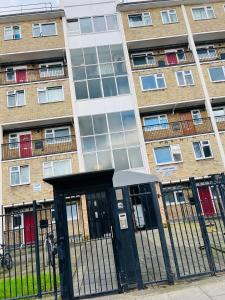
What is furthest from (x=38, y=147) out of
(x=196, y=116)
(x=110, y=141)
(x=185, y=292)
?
(x=185, y=292)

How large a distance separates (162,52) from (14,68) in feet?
44.1

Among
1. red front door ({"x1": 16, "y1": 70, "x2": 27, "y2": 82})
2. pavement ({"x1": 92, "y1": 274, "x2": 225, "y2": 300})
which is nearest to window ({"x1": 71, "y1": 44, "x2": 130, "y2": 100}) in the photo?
red front door ({"x1": 16, "y1": 70, "x2": 27, "y2": 82})

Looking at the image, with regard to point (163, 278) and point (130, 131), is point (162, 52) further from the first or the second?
point (163, 278)

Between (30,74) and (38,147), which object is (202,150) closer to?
(38,147)

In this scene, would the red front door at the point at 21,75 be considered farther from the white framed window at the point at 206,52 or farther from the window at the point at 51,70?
the white framed window at the point at 206,52

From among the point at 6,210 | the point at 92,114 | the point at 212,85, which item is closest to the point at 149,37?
the point at 212,85

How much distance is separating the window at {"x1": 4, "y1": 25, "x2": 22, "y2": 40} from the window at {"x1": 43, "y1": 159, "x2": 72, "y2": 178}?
1165cm

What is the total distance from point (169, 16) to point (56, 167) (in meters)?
17.1

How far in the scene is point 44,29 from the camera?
2483cm

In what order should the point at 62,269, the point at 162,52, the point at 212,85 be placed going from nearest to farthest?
the point at 62,269
the point at 212,85
the point at 162,52

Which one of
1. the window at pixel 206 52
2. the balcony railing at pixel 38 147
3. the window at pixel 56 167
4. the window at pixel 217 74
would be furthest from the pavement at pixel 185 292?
the window at pixel 206 52

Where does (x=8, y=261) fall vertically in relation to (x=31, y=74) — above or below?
below

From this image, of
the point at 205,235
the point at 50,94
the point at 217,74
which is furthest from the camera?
the point at 217,74

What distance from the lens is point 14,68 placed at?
2459cm
